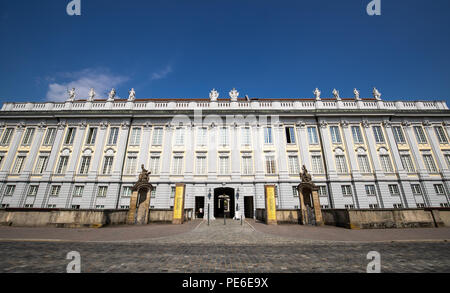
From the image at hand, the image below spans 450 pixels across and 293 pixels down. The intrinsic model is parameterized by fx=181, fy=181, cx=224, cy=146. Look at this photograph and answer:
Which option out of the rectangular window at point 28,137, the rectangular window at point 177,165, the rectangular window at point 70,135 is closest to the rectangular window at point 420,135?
the rectangular window at point 177,165

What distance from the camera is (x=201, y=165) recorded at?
22.5m

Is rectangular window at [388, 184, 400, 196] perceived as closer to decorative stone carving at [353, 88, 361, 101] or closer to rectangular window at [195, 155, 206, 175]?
decorative stone carving at [353, 88, 361, 101]

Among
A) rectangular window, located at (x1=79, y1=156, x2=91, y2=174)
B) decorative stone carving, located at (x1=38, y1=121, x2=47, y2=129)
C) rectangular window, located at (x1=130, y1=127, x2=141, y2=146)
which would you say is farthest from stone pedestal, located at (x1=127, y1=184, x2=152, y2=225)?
decorative stone carving, located at (x1=38, y1=121, x2=47, y2=129)

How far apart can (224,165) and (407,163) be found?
22511 mm

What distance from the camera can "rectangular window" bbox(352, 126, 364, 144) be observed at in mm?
23078

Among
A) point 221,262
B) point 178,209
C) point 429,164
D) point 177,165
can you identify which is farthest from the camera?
point 177,165

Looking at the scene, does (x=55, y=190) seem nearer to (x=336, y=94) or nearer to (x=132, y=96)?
(x=132, y=96)

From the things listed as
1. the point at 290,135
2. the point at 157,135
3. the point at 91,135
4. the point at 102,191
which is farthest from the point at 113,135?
the point at 290,135

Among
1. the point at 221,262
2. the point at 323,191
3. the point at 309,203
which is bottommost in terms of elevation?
the point at 221,262

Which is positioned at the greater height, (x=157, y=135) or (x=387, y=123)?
(x=387, y=123)

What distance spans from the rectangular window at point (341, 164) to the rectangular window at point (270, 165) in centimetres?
768

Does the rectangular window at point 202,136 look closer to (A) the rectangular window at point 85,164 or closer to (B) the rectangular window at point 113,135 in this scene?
(B) the rectangular window at point 113,135

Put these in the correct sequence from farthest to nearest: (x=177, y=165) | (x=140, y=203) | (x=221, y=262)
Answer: (x=177, y=165) < (x=140, y=203) < (x=221, y=262)
